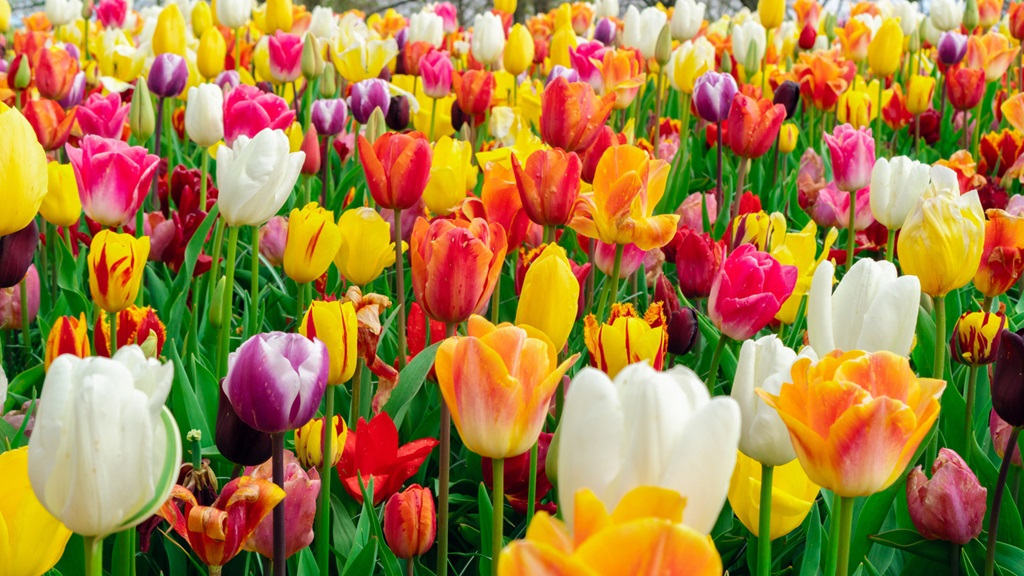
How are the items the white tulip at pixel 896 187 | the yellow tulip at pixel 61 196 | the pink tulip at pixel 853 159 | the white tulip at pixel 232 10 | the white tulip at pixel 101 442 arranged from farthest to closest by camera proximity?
the white tulip at pixel 232 10
the pink tulip at pixel 853 159
the yellow tulip at pixel 61 196
the white tulip at pixel 896 187
the white tulip at pixel 101 442

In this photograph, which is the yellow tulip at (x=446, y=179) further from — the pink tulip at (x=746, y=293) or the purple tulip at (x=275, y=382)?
the purple tulip at (x=275, y=382)

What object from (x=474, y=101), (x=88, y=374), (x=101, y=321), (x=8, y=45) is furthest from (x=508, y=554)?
(x=8, y=45)

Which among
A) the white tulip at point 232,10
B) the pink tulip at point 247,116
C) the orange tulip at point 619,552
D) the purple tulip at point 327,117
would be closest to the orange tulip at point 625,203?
the pink tulip at point 247,116

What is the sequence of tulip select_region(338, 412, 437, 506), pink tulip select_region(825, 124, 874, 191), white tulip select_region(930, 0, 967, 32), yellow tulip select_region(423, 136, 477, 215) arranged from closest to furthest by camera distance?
tulip select_region(338, 412, 437, 506) < yellow tulip select_region(423, 136, 477, 215) < pink tulip select_region(825, 124, 874, 191) < white tulip select_region(930, 0, 967, 32)

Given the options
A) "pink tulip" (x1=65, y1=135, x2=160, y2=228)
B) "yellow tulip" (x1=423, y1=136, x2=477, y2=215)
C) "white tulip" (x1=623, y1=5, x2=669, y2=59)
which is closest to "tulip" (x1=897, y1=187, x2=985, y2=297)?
"yellow tulip" (x1=423, y1=136, x2=477, y2=215)

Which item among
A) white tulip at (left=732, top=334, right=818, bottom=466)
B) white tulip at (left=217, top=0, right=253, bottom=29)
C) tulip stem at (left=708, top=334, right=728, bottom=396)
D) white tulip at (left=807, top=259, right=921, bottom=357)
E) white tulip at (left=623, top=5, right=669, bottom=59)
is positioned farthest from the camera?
white tulip at (left=217, top=0, right=253, bottom=29)

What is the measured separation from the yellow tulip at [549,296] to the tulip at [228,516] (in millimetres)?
357

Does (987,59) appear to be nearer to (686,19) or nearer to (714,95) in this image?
(686,19)

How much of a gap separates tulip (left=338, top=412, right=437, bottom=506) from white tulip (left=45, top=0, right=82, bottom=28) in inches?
171

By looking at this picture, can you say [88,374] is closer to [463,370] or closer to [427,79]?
[463,370]

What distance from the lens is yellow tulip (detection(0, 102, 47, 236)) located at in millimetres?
1192

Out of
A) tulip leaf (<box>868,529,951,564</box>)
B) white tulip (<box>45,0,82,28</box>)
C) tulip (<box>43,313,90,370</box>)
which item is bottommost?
white tulip (<box>45,0,82,28</box>)

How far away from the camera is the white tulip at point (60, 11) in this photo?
192 inches

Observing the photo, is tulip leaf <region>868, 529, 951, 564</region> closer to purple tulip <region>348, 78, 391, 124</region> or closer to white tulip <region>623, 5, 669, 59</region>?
purple tulip <region>348, 78, 391, 124</region>
